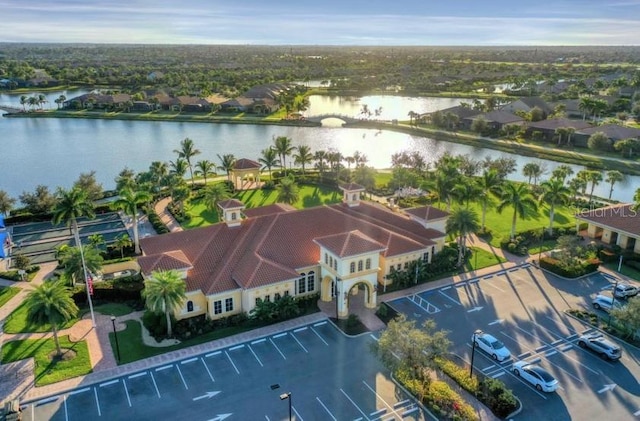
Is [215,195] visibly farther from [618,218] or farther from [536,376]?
[618,218]

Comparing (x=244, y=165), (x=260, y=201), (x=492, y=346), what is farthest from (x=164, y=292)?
(x=244, y=165)

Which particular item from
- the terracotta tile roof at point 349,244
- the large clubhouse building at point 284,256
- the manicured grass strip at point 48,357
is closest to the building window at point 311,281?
the large clubhouse building at point 284,256

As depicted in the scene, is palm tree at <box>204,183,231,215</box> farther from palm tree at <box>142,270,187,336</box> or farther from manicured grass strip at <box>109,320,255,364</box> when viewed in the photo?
palm tree at <box>142,270,187,336</box>

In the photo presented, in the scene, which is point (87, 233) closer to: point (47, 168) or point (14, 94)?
point (47, 168)

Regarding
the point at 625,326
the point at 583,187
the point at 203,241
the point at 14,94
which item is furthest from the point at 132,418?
the point at 14,94

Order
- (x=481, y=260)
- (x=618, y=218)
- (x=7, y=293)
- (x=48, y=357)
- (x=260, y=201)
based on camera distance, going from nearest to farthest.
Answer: (x=48, y=357), (x=7, y=293), (x=481, y=260), (x=618, y=218), (x=260, y=201)

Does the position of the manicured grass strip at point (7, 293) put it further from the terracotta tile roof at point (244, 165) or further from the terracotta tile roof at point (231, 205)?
the terracotta tile roof at point (244, 165)

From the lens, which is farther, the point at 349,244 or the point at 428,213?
the point at 428,213

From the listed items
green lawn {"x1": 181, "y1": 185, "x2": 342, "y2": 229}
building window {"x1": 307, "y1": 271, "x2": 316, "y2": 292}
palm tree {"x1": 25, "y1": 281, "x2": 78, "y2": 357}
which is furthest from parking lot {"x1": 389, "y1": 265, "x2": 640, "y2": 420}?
green lawn {"x1": 181, "y1": 185, "x2": 342, "y2": 229}
